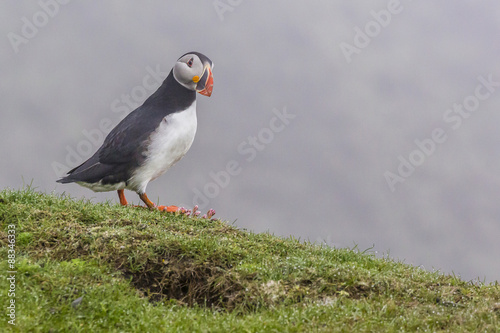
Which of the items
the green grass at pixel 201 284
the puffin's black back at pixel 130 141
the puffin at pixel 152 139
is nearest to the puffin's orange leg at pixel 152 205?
the puffin at pixel 152 139

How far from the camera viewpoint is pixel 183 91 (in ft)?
31.2

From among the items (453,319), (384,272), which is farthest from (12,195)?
(453,319)

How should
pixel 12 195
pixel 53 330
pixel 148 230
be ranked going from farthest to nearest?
pixel 12 195 → pixel 148 230 → pixel 53 330

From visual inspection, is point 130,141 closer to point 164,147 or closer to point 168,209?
point 164,147

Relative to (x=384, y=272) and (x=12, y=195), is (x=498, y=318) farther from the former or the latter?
(x=12, y=195)

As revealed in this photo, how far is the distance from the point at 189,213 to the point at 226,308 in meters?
3.25

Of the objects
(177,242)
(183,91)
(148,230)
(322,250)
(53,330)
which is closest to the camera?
(53,330)

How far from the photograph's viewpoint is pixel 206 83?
9.50 m

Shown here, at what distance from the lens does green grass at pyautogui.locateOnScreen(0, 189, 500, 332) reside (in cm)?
516

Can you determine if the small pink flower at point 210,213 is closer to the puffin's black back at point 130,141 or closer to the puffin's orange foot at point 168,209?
the puffin's orange foot at point 168,209

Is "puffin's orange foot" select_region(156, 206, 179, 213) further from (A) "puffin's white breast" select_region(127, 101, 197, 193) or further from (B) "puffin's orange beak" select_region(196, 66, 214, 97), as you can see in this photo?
(B) "puffin's orange beak" select_region(196, 66, 214, 97)

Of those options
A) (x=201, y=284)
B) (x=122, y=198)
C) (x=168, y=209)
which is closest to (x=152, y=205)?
(x=168, y=209)

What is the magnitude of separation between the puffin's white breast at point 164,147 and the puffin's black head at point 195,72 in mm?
437

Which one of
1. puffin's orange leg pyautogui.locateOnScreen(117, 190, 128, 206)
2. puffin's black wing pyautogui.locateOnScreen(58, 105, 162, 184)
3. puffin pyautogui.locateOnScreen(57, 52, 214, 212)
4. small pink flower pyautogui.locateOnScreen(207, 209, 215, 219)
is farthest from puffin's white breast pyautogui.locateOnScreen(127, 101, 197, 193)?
small pink flower pyautogui.locateOnScreen(207, 209, 215, 219)
